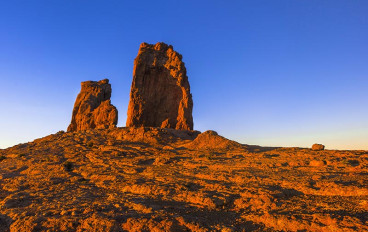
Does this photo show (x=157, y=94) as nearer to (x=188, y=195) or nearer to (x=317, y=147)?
(x=317, y=147)

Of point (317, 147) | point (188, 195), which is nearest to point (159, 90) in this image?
point (317, 147)

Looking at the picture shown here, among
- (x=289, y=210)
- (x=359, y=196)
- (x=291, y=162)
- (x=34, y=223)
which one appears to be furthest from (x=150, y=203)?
(x=291, y=162)

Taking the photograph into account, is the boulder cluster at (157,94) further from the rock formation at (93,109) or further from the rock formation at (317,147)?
the rock formation at (317,147)

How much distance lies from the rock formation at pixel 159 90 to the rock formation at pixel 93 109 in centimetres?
A: 569

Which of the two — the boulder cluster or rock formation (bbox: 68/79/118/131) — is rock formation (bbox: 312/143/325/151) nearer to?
the boulder cluster

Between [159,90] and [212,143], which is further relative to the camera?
[159,90]

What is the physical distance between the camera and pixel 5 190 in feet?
42.7

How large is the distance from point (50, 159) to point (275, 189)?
19.1 m

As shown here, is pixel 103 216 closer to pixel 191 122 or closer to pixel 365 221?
pixel 365 221

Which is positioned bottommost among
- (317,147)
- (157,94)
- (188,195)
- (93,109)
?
(188,195)

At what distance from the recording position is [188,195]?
9477 millimetres

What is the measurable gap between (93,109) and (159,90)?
1696 centimetres

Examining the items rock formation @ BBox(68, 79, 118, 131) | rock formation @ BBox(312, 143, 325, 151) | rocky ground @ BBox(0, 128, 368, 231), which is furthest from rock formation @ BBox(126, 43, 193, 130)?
rock formation @ BBox(312, 143, 325, 151)

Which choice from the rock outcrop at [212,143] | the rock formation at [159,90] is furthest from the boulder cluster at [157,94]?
the rock outcrop at [212,143]
